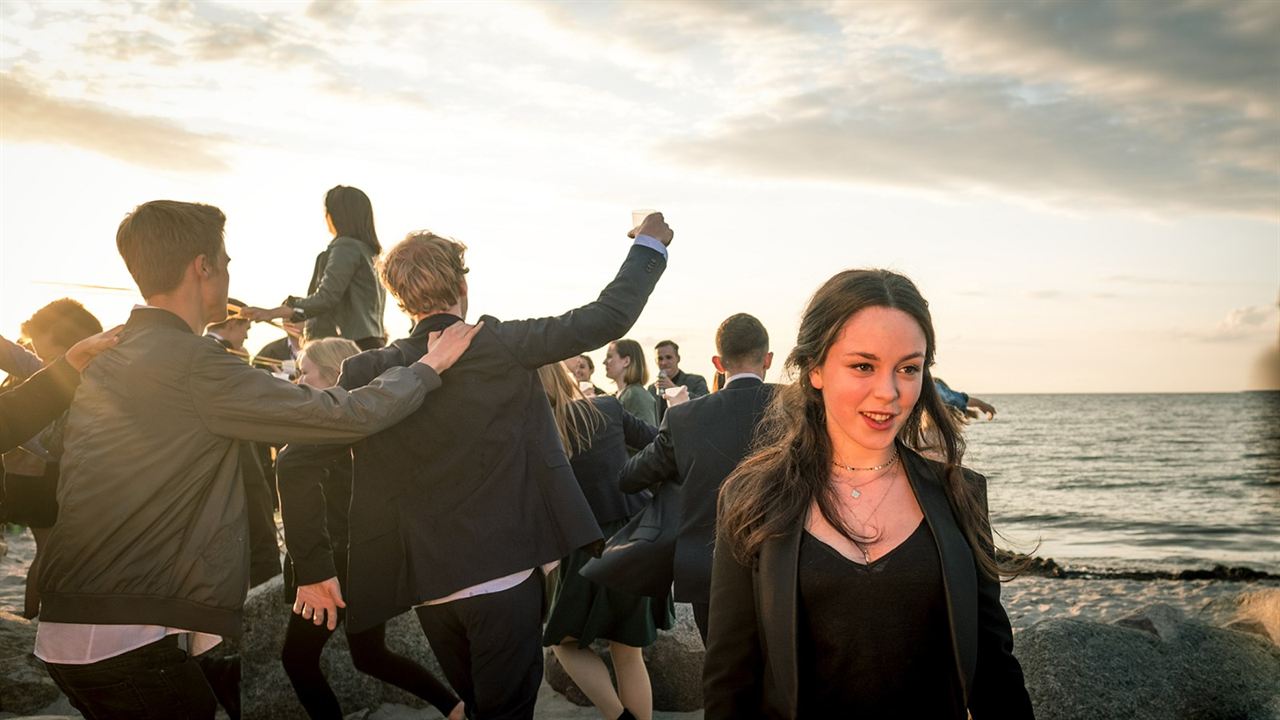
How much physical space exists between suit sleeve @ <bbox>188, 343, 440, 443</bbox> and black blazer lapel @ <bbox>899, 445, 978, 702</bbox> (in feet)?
5.99

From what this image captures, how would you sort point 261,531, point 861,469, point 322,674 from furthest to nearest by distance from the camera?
point 261,531 < point 322,674 < point 861,469

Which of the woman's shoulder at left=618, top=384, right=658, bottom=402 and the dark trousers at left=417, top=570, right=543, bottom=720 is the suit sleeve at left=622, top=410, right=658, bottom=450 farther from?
the woman's shoulder at left=618, top=384, right=658, bottom=402

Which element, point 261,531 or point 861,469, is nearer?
point 861,469

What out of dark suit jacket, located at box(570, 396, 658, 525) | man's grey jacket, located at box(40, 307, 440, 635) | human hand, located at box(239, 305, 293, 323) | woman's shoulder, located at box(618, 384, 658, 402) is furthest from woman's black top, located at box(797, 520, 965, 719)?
woman's shoulder, located at box(618, 384, 658, 402)

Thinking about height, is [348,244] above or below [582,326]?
above

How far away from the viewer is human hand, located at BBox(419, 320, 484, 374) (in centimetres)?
376

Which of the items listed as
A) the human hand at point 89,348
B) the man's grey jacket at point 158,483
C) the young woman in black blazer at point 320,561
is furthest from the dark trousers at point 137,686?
the young woman in black blazer at point 320,561

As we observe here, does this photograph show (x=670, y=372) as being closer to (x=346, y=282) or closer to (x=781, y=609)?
(x=346, y=282)

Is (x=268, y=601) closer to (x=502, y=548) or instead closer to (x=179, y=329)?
(x=502, y=548)

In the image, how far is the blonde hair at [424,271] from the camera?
Result: 401 cm

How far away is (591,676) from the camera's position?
546 centimetres

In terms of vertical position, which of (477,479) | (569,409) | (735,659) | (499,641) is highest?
(569,409)

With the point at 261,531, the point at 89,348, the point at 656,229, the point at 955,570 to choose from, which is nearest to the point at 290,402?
the point at 89,348

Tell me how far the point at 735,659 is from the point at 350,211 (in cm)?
507
